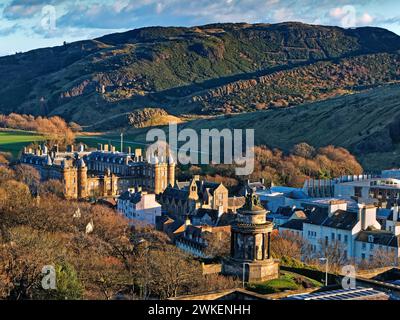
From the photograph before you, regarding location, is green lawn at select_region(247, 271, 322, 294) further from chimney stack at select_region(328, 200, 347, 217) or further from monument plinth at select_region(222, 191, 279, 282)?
chimney stack at select_region(328, 200, 347, 217)

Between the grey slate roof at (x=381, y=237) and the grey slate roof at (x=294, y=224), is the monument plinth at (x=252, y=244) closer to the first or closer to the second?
the grey slate roof at (x=381, y=237)

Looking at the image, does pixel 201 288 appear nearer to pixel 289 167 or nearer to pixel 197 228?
pixel 197 228

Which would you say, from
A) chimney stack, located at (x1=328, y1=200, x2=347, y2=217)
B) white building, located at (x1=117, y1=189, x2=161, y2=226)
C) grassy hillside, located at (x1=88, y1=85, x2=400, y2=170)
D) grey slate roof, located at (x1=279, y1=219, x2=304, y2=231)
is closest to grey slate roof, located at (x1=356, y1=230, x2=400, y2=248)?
chimney stack, located at (x1=328, y1=200, x2=347, y2=217)

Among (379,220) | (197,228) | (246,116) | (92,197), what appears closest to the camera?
(197,228)

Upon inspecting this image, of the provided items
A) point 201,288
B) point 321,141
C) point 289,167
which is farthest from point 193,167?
point 201,288

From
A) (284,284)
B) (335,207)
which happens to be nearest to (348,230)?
(335,207)
